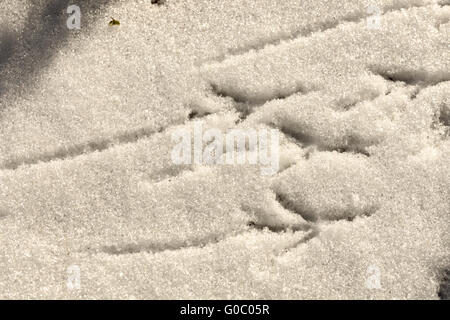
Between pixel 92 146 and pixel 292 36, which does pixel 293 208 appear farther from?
pixel 92 146

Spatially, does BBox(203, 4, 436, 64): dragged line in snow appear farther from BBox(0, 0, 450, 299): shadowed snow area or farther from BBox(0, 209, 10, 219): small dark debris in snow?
BBox(0, 209, 10, 219): small dark debris in snow

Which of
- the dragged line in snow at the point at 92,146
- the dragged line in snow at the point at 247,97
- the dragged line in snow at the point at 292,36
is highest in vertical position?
the dragged line in snow at the point at 292,36

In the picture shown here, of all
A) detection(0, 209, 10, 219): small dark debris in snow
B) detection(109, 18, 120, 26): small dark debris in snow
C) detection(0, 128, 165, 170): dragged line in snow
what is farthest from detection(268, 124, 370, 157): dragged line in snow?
detection(0, 209, 10, 219): small dark debris in snow

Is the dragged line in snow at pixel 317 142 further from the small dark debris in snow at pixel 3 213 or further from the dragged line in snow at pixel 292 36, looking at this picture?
the small dark debris in snow at pixel 3 213

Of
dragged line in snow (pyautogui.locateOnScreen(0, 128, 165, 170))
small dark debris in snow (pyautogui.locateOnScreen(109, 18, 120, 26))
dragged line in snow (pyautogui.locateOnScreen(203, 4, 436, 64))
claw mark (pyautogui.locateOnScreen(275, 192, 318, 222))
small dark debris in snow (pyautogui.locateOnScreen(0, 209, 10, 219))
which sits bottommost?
claw mark (pyautogui.locateOnScreen(275, 192, 318, 222))

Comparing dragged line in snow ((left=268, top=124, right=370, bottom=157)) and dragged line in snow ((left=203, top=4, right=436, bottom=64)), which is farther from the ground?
dragged line in snow ((left=203, top=4, right=436, bottom=64))

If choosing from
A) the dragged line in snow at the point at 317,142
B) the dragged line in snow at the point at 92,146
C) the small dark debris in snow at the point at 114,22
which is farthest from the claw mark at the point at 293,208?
the small dark debris in snow at the point at 114,22

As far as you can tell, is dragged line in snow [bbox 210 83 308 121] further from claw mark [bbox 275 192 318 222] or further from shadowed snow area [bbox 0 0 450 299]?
claw mark [bbox 275 192 318 222]

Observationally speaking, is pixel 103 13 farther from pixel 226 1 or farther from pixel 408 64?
pixel 408 64

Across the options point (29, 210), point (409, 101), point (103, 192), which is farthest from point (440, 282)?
point (29, 210)
